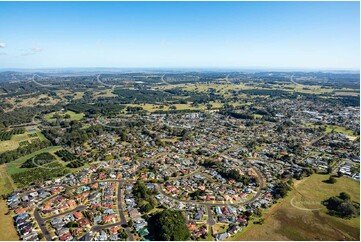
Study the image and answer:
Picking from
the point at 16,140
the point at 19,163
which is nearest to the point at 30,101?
the point at 16,140

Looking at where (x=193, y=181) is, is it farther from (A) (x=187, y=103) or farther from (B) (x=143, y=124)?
(A) (x=187, y=103)

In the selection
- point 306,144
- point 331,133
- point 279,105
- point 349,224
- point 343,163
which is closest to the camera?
point 349,224

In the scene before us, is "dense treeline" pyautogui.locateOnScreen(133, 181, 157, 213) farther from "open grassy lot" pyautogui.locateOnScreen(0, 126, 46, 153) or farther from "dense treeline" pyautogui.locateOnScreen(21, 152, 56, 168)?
"open grassy lot" pyautogui.locateOnScreen(0, 126, 46, 153)

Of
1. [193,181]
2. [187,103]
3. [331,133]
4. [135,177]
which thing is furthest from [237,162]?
[187,103]

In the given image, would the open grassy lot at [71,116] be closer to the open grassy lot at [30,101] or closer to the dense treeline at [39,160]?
the open grassy lot at [30,101]

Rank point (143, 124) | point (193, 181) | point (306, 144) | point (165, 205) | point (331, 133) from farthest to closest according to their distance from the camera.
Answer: point (143, 124), point (331, 133), point (306, 144), point (193, 181), point (165, 205)

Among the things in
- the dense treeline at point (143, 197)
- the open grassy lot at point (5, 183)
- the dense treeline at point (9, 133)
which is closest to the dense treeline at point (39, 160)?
the open grassy lot at point (5, 183)

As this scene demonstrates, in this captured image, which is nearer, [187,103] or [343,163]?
[343,163]
